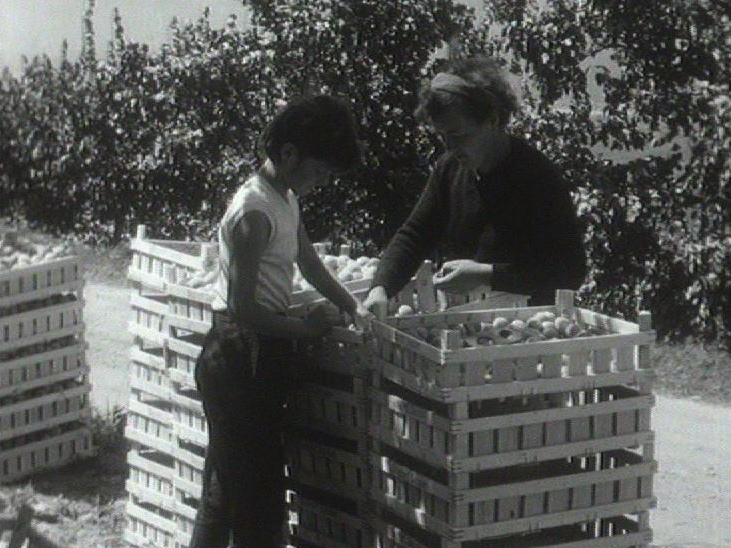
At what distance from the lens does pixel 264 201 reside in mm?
4453

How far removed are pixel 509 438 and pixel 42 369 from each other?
3.49m

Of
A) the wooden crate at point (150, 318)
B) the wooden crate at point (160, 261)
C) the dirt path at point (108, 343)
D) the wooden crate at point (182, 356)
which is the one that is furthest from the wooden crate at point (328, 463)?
the dirt path at point (108, 343)

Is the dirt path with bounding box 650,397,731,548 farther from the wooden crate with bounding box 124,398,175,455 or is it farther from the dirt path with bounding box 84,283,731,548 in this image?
the wooden crate with bounding box 124,398,175,455

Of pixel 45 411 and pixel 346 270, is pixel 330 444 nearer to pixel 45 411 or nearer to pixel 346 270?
pixel 346 270

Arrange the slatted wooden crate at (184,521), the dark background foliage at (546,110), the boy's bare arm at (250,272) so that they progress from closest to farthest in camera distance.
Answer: the boy's bare arm at (250,272) → the slatted wooden crate at (184,521) → the dark background foliage at (546,110)

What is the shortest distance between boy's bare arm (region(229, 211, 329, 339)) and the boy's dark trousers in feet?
0.29

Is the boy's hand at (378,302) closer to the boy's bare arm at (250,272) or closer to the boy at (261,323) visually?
the boy at (261,323)

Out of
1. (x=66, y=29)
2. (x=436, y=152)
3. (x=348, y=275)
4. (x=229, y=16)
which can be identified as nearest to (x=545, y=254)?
(x=348, y=275)

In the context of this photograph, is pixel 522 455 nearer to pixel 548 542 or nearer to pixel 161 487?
pixel 548 542

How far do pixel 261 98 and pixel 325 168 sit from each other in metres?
5.94

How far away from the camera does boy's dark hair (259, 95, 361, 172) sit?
14.6 ft

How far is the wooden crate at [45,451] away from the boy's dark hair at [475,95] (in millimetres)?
3093

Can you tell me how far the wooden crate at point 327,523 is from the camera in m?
4.72

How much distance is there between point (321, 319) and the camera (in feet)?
15.2
